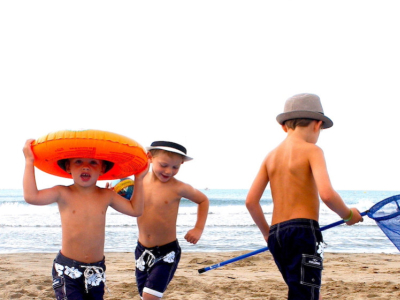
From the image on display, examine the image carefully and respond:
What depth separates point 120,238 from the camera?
12.8 m

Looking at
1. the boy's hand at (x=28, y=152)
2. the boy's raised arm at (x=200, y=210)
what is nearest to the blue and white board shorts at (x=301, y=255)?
the boy's raised arm at (x=200, y=210)

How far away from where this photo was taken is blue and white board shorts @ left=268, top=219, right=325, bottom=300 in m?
3.02

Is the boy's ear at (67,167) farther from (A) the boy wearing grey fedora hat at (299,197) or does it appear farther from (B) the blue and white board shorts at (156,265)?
(A) the boy wearing grey fedora hat at (299,197)

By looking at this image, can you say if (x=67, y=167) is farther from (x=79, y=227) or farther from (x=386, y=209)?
(x=386, y=209)

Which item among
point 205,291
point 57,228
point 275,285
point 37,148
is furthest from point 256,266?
point 57,228

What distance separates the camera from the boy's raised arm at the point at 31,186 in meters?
3.21

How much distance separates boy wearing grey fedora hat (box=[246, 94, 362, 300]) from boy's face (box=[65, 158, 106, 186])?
117 cm

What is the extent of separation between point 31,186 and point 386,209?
9.13 feet

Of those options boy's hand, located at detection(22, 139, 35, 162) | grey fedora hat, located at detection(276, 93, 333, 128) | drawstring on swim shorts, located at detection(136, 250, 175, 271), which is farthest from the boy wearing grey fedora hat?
boy's hand, located at detection(22, 139, 35, 162)

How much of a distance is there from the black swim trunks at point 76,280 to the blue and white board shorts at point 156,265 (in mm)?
723

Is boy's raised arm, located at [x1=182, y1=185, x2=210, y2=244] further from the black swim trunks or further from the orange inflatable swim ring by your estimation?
the black swim trunks

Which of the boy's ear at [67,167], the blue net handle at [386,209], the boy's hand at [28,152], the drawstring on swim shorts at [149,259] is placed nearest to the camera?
the boy's hand at [28,152]

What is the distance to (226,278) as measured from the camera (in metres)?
7.03

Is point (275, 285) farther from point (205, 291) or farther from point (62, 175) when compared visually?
point (62, 175)
